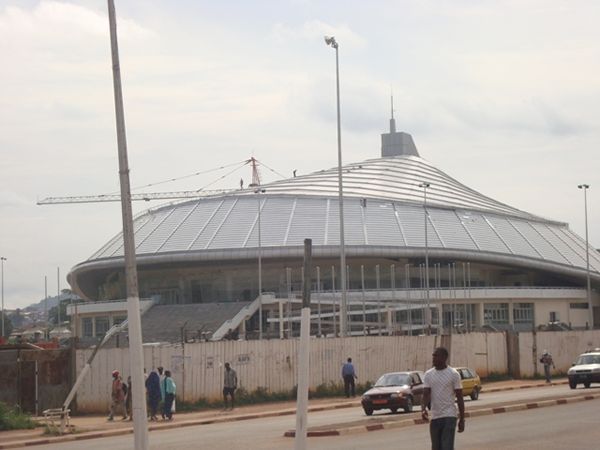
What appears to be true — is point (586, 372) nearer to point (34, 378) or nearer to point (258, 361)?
point (258, 361)

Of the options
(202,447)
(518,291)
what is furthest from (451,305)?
(202,447)

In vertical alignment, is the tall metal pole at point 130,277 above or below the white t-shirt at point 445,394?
above

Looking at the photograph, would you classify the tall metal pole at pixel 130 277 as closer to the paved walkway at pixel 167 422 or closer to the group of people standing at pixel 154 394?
the paved walkway at pixel 167 422

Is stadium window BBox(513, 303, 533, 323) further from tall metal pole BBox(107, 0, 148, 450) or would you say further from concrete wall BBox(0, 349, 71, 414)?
tall metal pole BBox(107, 0, 148, 450)

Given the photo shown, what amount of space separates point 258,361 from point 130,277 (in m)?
27.6

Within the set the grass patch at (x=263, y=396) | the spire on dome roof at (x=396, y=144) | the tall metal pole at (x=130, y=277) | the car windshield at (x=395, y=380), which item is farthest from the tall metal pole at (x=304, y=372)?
the spire on dome roof at (x=396, y=144)

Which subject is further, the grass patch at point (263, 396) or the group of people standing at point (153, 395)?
the grass patch at point (263, 396)

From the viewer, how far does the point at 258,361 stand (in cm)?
4641

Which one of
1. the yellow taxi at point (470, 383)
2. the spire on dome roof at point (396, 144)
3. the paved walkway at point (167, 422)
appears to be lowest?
the paved walkway at point (167, 422)

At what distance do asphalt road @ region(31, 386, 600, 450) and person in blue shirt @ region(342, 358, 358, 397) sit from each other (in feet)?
34.4

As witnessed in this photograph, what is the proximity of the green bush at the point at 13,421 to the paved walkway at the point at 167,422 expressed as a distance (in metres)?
0.54

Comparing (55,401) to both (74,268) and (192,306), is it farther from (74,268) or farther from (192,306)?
(74,268)

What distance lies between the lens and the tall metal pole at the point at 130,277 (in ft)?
60.6

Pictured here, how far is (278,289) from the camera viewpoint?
96.1 metres
